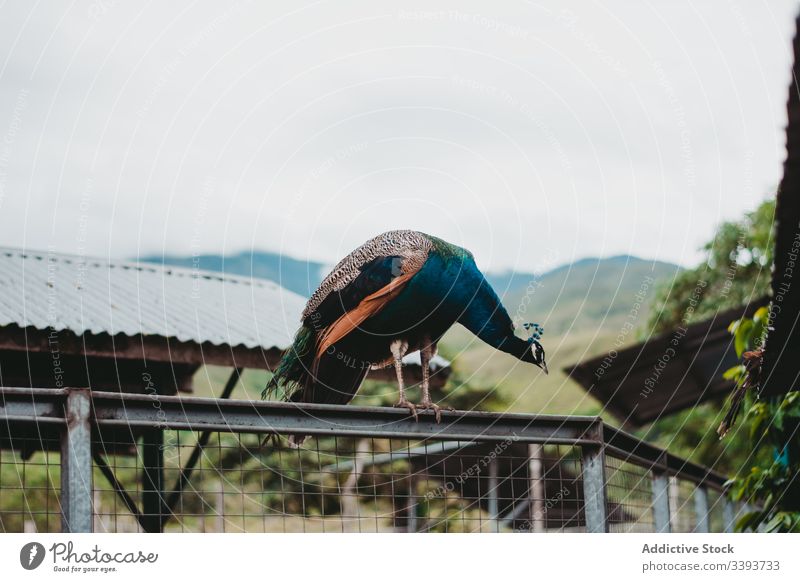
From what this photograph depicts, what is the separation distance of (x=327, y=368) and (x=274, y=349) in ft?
2.95

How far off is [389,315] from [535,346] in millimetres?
476

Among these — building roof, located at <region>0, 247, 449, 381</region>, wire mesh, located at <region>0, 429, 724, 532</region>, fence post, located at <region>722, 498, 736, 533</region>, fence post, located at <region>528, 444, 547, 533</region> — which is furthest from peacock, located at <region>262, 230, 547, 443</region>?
fence post, located at <region>722, 498, 736, 533</region>

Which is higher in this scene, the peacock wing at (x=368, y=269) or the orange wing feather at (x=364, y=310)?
the peacock wing at (x=368, y=269)

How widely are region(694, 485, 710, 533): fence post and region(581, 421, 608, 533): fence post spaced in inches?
57.3

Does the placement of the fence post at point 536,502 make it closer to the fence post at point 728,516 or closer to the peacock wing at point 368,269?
the peacock wing at point 368,269

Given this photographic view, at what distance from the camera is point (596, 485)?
2.51 metres

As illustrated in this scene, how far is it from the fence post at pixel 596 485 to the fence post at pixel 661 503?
1.74 feet

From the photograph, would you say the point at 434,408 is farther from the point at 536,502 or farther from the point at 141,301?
the point at 141,301

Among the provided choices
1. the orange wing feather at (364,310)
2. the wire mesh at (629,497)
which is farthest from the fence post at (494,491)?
the orange wing feather at (364,310)

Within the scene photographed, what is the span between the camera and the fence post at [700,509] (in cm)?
382

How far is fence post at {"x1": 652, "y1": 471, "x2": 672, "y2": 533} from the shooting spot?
3.00m

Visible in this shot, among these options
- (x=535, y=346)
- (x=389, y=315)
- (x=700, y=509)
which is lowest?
(x=700, y=509)
